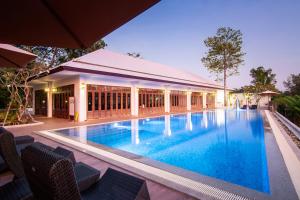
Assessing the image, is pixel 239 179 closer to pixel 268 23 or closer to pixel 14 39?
pixel 14 39

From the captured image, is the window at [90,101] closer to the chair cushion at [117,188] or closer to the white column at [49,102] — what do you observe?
the white column at [49,102]

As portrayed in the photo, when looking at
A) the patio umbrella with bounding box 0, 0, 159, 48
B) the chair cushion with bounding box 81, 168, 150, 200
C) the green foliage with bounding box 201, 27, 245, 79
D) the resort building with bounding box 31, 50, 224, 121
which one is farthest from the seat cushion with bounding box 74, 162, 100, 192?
the green foliage with bounding box 201, 27, 245, 79

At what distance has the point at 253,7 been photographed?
17297 millimetres

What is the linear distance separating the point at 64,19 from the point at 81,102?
35.4 feet

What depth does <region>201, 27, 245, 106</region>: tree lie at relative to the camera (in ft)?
93.8

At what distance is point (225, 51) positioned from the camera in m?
29.2

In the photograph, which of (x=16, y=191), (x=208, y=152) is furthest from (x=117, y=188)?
(x=208, y=152)

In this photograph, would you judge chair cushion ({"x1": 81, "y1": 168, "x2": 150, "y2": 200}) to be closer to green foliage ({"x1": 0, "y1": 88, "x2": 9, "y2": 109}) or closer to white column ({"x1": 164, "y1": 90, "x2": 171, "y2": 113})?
white column ({"x1": 164, "y1": 90, "x2": 171, "y2": 113})

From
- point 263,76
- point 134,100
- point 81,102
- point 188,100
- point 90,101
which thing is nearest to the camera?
point 81,102

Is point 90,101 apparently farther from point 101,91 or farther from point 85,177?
point 85,177

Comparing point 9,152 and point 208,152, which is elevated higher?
point 9,152

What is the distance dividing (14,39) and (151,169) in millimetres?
3527

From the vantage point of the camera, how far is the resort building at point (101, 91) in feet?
41.1

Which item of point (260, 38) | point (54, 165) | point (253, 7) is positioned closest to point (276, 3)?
point (253, 7)
